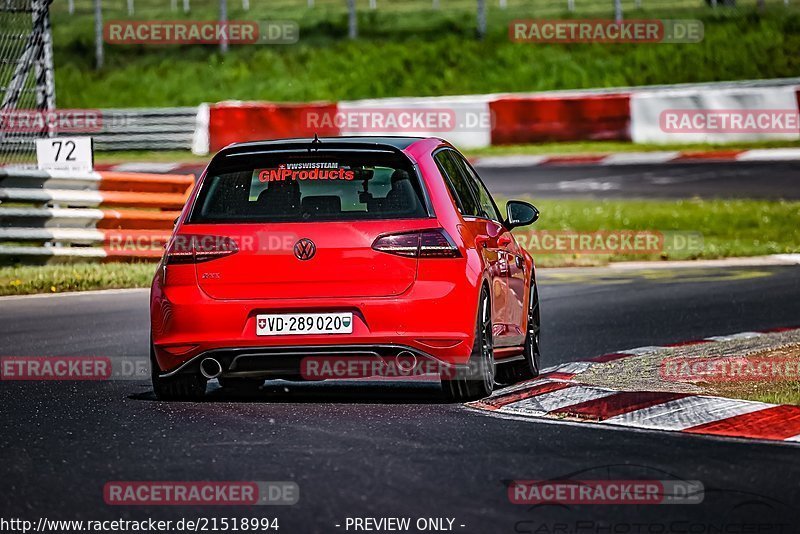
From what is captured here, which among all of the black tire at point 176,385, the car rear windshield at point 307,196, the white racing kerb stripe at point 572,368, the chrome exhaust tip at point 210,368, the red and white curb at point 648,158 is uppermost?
the red and white curb at point 648,158

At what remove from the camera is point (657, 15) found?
45.7 m

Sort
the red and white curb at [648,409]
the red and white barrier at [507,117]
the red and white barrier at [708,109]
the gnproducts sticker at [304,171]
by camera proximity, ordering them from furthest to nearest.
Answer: the red and white barrier at [507,117] < the red and white barrier at [708,109] < the gnproducts sticker at [304,171] < the red and white curb at [648,409]

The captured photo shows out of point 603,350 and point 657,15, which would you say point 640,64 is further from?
point 603,350

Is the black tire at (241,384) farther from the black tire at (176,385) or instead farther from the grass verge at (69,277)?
the grass verge at (69,277)

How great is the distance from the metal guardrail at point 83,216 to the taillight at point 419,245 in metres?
9.93

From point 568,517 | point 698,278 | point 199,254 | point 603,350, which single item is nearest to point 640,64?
point 698,278

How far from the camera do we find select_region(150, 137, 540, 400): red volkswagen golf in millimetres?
9148

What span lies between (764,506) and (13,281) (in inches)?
496

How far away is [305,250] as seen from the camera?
30.2 feet

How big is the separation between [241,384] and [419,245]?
197 cm

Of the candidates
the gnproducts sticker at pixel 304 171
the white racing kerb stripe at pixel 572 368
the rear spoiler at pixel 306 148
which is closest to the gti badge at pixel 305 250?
the gnproducts sticker at pixel 304 171

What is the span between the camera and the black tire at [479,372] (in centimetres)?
938

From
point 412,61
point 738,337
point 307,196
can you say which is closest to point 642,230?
point 738,337

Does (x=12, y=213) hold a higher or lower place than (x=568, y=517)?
higher
